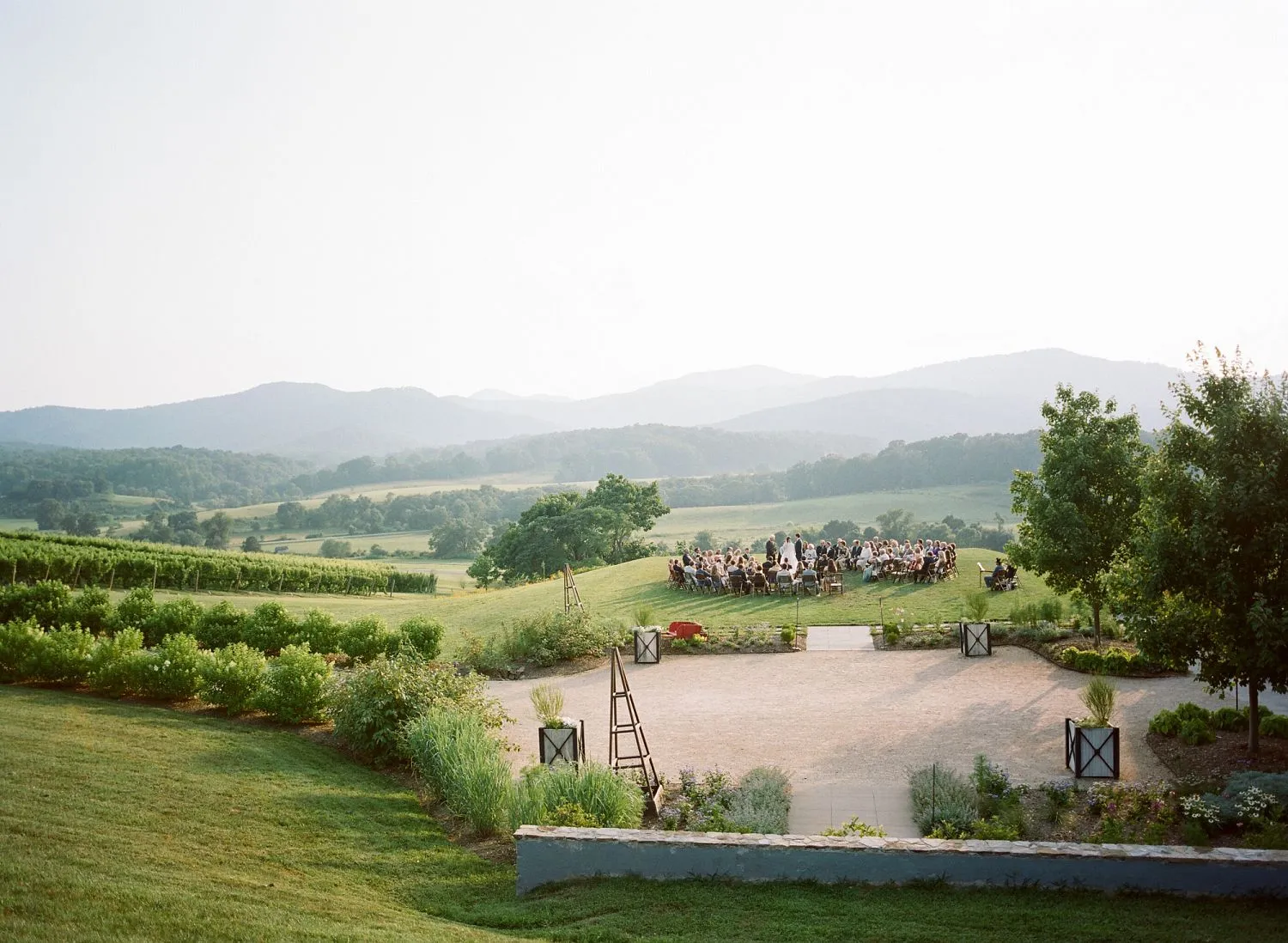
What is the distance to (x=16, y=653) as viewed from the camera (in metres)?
12.5

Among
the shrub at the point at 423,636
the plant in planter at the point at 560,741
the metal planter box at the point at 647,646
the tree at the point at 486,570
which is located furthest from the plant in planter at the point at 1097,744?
the tree at the point at 486,570

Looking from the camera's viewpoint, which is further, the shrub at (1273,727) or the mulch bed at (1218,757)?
the shrub at (1273,727)

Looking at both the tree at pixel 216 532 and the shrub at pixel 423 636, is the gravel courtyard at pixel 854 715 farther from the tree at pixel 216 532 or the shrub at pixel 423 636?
the tree at pixel 216 532

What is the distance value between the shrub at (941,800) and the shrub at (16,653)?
448 inches

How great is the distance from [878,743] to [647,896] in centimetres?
532

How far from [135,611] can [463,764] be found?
400 inches

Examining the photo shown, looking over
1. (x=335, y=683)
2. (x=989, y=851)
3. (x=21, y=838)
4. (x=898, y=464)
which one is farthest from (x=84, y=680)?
(x=898, y=464)

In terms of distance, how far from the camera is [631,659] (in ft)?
54.7

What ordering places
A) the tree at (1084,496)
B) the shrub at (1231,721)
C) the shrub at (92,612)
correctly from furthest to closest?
the shrub at (92,612) → the tree at (1084,496) → the shrub at (1231,721)

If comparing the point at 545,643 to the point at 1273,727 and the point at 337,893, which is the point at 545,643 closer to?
the point at 337,893

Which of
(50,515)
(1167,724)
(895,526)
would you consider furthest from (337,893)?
(50,515)

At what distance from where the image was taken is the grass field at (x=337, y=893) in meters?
5.58

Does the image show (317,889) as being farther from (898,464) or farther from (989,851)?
(898,464)

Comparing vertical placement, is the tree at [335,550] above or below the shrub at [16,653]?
below
